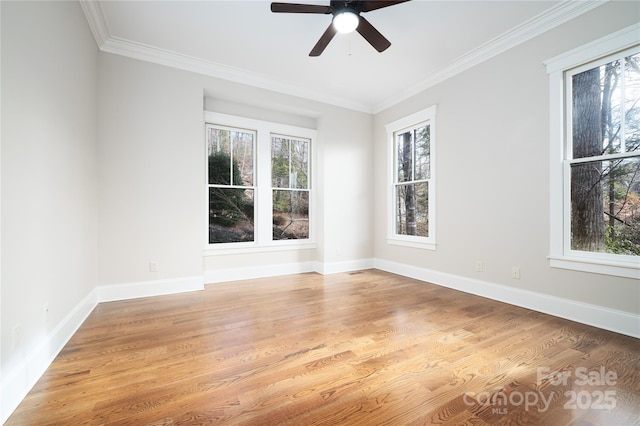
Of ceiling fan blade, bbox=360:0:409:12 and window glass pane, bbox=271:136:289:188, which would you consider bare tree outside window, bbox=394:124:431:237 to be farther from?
ceiling fan blade, bbox=360:0:409:12

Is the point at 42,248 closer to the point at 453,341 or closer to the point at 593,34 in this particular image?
the point at 453,341

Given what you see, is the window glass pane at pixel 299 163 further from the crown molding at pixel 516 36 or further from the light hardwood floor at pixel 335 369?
the light hardwood floor at pixel 335 369

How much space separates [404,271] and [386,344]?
2.38 m

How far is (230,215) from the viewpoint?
13.4ft

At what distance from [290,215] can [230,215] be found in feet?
3.21

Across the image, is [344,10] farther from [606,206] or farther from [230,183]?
[606,206]

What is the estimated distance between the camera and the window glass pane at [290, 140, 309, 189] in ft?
15.2

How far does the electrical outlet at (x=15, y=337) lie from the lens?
1441 mm

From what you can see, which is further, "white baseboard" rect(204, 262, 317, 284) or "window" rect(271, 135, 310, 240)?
"window" rect(271, 135, 310, 240)

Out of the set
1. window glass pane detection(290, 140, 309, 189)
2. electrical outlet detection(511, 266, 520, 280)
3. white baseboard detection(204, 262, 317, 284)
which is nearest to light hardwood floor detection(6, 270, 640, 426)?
electrical outlet detection(511, 266, 520, 280)

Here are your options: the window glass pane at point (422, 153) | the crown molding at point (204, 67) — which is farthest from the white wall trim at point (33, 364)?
the window glass pane at point (422, 153)

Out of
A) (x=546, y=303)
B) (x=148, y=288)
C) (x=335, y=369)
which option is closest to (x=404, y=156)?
(x=546, y=303)

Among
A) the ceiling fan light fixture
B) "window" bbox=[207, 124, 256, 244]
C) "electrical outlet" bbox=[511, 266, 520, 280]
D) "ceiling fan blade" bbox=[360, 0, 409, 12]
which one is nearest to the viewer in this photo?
"ceiling fan blade" bbox=[360, 0, 409, 12]

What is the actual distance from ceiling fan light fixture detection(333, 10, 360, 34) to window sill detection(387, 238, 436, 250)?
113 inches
